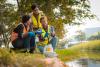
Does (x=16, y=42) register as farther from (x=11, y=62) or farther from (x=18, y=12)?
(x=18, y=12)

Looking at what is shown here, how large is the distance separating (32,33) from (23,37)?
328 mm

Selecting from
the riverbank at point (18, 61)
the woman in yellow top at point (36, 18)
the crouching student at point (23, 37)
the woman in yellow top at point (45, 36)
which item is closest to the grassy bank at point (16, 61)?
the riverbank at point (18, 61)

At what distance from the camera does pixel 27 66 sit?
10109mm

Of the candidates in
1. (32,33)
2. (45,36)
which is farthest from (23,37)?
(45,36)

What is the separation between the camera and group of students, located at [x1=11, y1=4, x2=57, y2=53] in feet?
40.3

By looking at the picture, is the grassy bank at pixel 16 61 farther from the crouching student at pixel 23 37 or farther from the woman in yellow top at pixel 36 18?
the woman in yellow top at pixel 36 18

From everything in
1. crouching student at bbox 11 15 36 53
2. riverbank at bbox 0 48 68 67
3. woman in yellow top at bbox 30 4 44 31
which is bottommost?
riverbank at bbox 0 48 68 67

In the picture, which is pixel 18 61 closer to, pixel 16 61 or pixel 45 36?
pixel 16 61

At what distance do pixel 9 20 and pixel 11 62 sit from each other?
22.2 m

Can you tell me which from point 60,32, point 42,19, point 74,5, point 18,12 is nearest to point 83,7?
point 74,5

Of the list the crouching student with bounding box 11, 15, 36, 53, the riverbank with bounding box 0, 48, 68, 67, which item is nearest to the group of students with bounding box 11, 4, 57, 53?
the crouching student with bounding box 11, 15, 36, 53

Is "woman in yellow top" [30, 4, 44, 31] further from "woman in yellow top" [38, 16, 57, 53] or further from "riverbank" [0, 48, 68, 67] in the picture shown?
"riverbank" [0, 48, 68, 67]

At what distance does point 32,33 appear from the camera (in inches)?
487

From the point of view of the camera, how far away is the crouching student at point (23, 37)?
12250 millimetres
